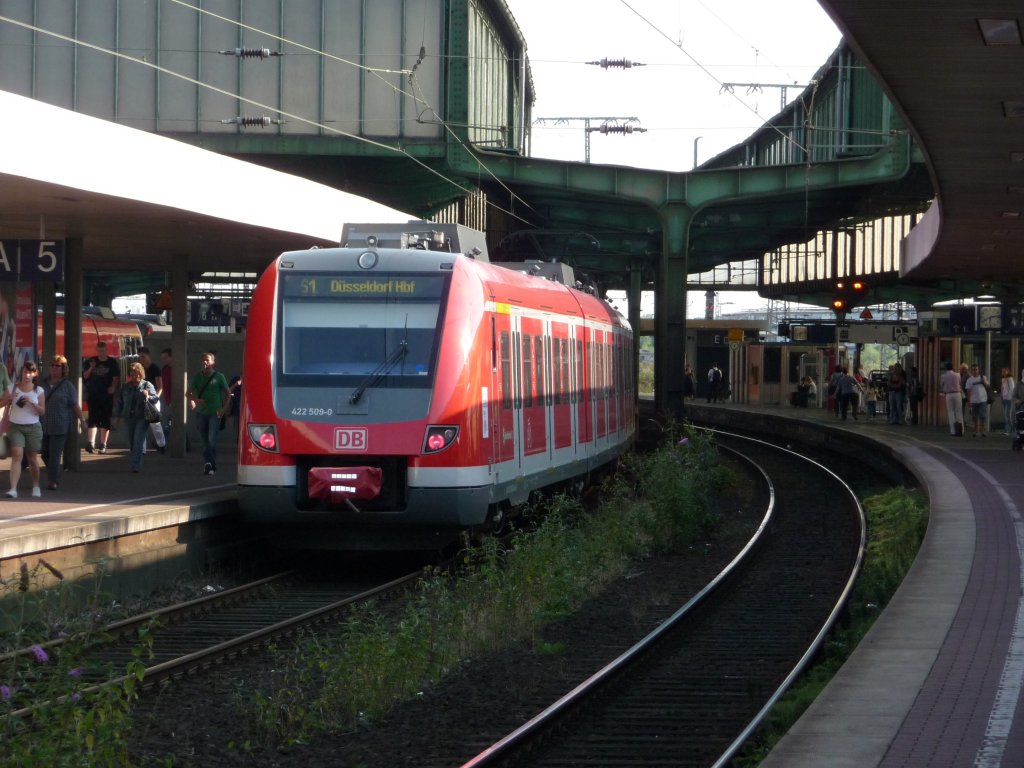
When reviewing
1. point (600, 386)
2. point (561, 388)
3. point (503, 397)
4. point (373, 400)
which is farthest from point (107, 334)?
point (373, 400)

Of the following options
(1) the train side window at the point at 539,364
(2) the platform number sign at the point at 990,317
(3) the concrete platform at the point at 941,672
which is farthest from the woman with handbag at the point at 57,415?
(2) the platform number sign at the point at 990,317

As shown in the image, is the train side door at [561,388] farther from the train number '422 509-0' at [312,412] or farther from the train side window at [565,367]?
the train number '422 509-0' at [312,412]

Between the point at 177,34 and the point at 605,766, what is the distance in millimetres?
31913

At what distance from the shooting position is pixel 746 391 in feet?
194

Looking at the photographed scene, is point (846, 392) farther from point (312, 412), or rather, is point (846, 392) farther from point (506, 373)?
point (312, 412)

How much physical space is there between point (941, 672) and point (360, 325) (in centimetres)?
701

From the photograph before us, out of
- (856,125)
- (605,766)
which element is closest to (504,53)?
(856,125)

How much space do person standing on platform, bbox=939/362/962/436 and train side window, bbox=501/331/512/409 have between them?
19.3 meters

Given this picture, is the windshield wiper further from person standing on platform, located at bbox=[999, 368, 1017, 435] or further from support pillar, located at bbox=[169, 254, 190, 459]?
person standing on platform, located at bbox=[999, 368, 1017, 435]

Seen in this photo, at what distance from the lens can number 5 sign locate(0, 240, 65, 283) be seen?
1731 centimetres

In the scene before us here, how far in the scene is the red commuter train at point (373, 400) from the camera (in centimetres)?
1360

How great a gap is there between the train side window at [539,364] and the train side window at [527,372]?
223mm

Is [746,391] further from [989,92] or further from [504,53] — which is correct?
[989,92]

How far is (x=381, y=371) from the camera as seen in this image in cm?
1381
